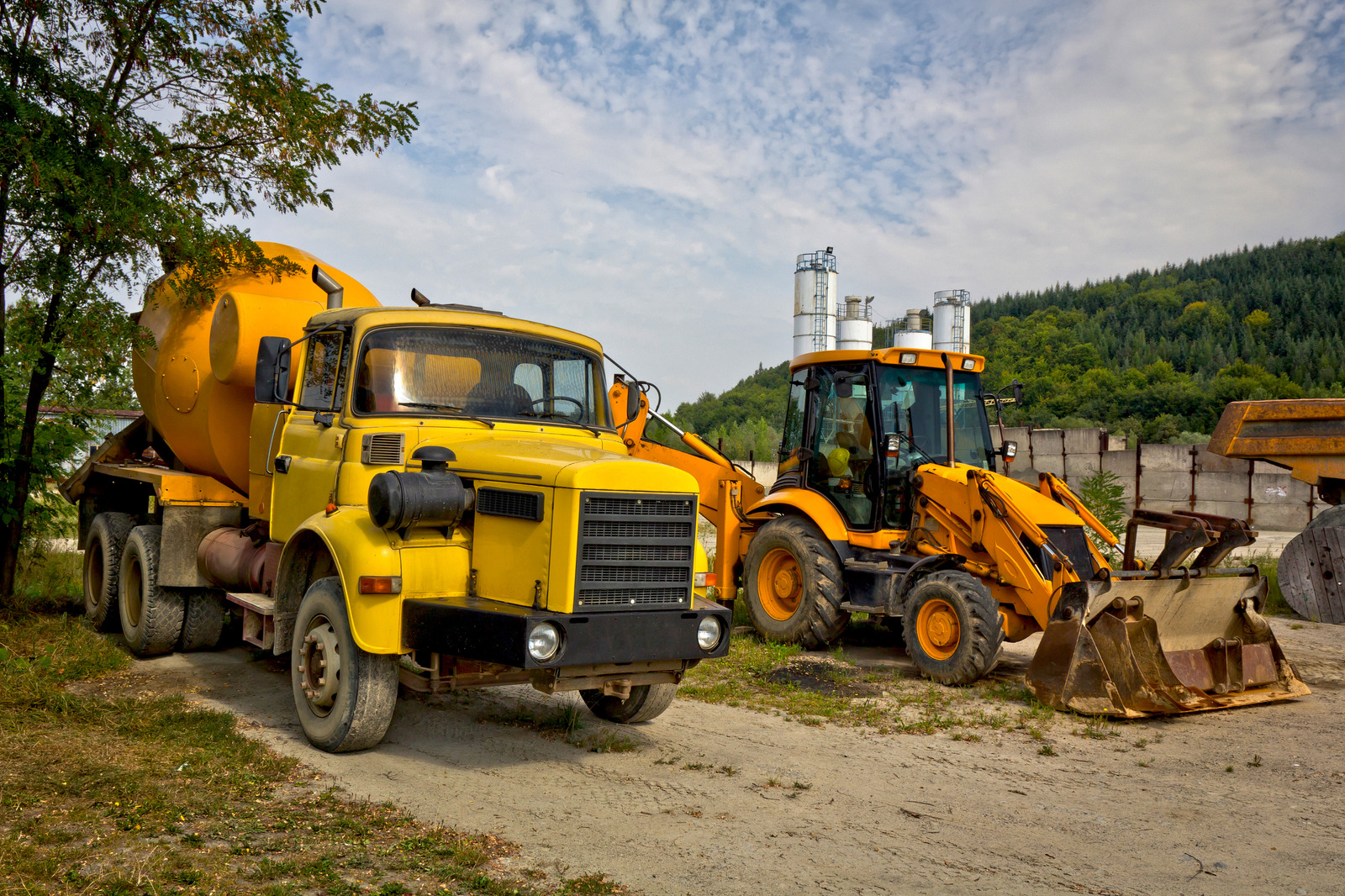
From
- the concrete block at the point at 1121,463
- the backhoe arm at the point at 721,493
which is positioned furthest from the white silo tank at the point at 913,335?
the backhoe arm at the point at 721,493

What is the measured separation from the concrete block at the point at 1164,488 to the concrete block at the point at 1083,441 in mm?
1660

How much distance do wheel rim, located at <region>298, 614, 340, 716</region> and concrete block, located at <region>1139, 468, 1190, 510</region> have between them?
20.9 m

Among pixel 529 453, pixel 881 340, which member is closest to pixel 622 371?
pixel 529 453

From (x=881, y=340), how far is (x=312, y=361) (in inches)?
1982

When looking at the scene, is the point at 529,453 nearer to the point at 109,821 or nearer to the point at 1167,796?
the point at 109,821

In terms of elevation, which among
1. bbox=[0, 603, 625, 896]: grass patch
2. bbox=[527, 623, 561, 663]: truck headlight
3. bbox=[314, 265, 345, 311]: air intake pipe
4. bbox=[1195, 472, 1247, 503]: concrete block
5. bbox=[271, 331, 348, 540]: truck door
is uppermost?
bbox=[314, 265, 345, 311]: air intake pipe

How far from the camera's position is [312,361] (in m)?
6.91

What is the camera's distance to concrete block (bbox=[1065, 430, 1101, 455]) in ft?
80.8

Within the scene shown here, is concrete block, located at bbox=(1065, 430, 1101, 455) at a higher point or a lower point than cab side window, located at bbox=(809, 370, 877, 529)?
higher

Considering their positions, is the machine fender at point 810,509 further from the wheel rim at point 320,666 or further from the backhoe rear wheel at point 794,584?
the wheel rim at point 320,666

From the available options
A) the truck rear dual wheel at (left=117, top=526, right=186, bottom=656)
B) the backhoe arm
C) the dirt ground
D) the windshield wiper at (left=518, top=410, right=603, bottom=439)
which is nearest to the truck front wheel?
the dirt ground

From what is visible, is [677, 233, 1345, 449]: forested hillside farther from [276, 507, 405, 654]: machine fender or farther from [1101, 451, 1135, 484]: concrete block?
[276, 507, 405, 654]: machine fender

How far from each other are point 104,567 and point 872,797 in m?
7.40

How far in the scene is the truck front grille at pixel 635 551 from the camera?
5.24 meters
